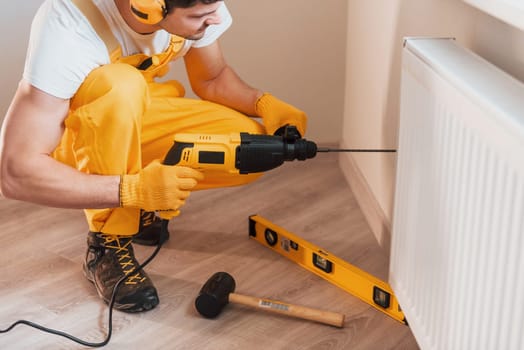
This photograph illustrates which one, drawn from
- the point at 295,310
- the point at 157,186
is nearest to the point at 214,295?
the point at 295,310

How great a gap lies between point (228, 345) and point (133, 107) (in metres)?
0.60

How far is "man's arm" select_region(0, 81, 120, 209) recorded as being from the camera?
5.22ft

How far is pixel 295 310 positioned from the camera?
1.71 m

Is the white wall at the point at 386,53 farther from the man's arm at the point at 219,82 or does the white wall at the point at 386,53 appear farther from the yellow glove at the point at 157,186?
the yellow glove at the point at 157,186

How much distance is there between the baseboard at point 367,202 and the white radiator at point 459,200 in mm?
465

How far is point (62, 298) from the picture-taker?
1870 mm

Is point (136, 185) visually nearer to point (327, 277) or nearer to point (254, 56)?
point (327, 277)

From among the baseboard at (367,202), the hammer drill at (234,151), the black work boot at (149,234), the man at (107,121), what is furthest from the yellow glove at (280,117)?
the black work boot at (149,234)

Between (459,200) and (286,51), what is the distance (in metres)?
1.52

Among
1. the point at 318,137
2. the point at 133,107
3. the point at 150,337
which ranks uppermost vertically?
the point at 133,107

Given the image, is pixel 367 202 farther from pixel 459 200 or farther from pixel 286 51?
pixel 459 200

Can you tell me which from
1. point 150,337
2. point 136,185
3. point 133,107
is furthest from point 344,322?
point 133,107

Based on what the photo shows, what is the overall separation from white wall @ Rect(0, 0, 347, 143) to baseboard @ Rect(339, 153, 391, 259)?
242 millimetres

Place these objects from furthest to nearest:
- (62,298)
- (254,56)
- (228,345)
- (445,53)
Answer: (254,56) < (62,298) < (228,345) < (445,53)
